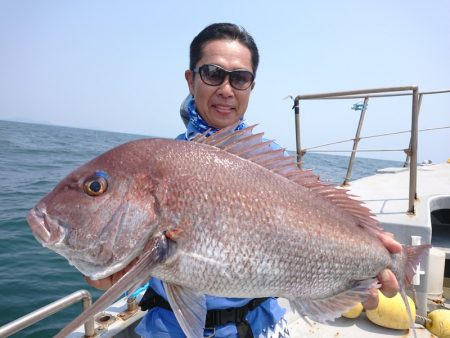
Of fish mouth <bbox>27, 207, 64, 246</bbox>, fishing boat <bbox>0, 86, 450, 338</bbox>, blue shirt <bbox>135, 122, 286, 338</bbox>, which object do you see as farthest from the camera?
fishing boat <bbox>0, 86, 450, 338</bbox>

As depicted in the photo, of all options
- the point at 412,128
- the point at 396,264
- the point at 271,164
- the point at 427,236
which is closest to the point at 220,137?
the point at 271,164

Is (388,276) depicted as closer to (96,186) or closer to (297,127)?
(96,186)

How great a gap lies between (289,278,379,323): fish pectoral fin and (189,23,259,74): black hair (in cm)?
151

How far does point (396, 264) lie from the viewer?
198 centimetres

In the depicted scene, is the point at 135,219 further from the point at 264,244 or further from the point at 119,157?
the point at 264,244

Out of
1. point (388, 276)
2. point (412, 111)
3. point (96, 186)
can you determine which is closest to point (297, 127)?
point (412, 111)

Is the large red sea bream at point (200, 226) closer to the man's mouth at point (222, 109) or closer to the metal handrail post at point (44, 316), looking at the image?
the man's mouth at point (222, 109)

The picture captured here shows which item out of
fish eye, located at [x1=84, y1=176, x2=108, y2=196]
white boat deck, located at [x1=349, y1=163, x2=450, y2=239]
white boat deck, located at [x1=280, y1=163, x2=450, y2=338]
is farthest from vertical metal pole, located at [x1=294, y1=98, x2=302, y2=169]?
fish eye, located at [x1=84, y1=176, x2=108, y2=196]

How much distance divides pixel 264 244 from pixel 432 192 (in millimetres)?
4844

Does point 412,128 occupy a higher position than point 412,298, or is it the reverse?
point 412,128

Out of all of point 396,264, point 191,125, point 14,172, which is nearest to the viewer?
point 396,264

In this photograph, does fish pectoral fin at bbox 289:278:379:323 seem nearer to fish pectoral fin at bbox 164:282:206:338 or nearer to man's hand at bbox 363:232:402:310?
man's hand at bbox 363:232:402:310

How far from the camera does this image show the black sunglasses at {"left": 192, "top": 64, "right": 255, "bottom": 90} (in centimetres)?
206

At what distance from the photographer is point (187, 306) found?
4.73ft
